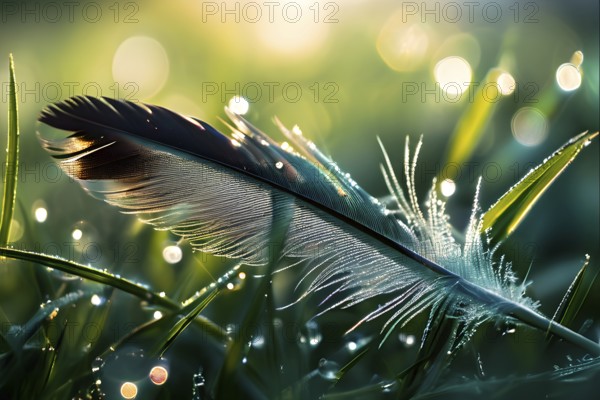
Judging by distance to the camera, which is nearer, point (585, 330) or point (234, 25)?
point (585, 330)

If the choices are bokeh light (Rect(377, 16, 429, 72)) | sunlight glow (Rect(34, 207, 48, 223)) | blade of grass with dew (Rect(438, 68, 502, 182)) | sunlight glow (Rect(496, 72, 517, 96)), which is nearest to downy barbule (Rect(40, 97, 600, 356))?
blade of grass with dew (Rect(438, 68, 502, 182))

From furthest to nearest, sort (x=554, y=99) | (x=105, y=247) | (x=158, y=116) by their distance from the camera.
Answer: (x=554, y=99), (x=105, y=247), (x=158, y=116)

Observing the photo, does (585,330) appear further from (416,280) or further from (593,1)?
(593,1)

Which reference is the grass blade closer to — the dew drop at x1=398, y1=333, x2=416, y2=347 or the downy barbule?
the downy barbule

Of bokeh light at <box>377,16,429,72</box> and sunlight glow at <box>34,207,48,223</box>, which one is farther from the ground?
bokeh light at <box>377,16,429,72</box>

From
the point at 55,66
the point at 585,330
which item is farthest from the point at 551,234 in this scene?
the point at 55,66

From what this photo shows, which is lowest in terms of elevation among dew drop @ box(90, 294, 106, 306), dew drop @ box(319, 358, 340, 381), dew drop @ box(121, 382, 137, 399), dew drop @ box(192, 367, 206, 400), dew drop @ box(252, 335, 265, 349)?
dew drop @ box(121, 382, 137, 399)

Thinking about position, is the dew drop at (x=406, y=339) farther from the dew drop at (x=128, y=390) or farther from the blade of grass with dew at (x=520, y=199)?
the dew drop at (x=128, y=390)

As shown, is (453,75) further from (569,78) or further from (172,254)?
(172,254)
